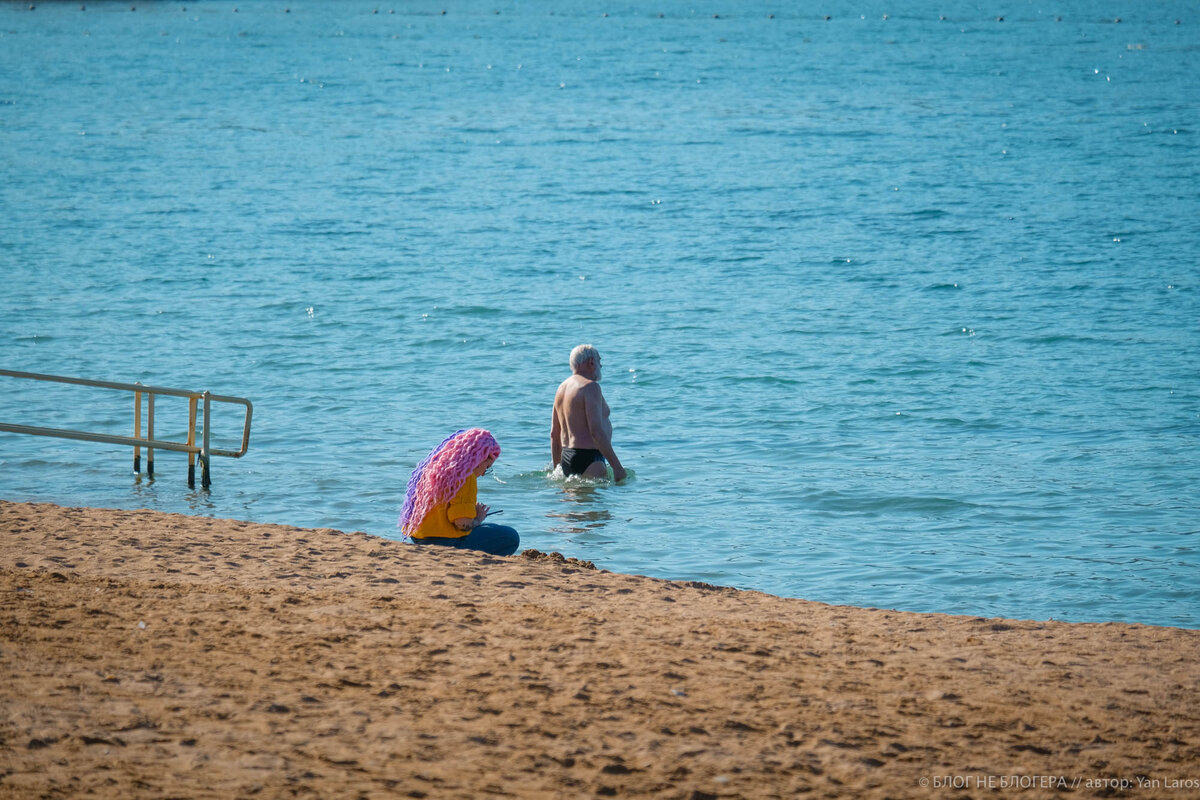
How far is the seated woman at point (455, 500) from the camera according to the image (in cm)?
750

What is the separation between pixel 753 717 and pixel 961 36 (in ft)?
261

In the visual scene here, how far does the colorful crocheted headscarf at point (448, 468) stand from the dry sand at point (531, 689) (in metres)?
0.53

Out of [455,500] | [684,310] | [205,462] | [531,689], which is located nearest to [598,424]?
A: [455,500]

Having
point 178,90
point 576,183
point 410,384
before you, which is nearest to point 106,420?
point 410,384

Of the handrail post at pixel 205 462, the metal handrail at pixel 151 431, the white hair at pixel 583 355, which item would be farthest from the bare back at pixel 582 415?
the handrail post at pixel 205 462

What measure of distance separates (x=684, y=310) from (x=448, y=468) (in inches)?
538

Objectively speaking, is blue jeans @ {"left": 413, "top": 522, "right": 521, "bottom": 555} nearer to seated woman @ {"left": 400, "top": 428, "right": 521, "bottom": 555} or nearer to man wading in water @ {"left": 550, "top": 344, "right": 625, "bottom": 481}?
seated woman @ {"left": 400, "top": 428, "right": 521, "bottom": 555}

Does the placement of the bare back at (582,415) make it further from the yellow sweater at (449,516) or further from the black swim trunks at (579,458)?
the yellow sweater at (449,516)

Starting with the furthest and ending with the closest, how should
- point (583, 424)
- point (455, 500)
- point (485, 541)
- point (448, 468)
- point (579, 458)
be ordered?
point (579, 458) < point (583, 424) < point (485, 541) < point (455, 500) < point (448, 468)

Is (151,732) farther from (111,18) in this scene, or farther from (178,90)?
(111,18)

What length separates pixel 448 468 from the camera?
295 inches

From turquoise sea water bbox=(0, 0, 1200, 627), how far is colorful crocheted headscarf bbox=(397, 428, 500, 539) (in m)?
1.78

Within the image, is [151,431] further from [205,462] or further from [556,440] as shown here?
[556,440]

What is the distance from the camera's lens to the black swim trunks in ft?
35.1
